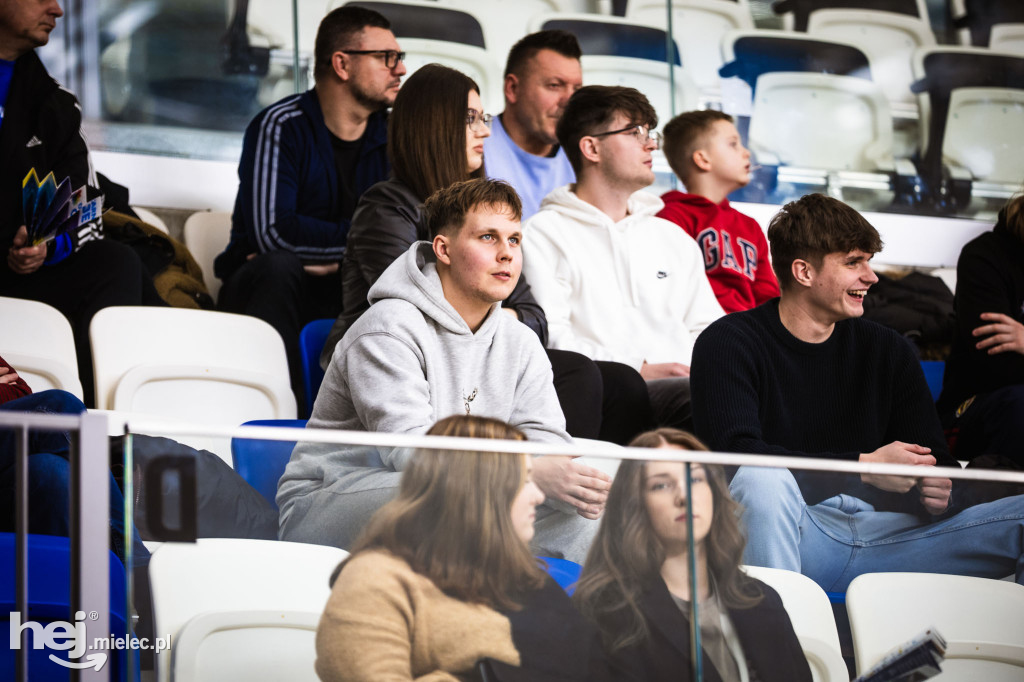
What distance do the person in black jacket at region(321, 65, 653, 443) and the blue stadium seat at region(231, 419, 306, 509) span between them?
106 centimetres

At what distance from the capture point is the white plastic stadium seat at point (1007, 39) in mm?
4621

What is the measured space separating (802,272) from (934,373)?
1087 millimetres

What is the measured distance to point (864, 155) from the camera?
439 centimetres

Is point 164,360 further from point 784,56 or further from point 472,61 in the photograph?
point 784,56

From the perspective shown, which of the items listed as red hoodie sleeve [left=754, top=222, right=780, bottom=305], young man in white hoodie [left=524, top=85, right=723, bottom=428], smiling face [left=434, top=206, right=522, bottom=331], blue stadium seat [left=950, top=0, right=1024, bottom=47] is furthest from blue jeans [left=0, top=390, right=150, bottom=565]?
blue stadium seat [left=950, top=0, right=1024, bottom=47]

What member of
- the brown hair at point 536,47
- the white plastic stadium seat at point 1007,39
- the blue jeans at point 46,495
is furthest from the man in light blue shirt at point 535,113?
the white plastic stadium seat at point 1007,39

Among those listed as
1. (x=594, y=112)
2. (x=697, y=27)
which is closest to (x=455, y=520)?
(x=594, y=112)

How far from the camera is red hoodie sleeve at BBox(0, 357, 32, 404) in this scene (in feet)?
6.73

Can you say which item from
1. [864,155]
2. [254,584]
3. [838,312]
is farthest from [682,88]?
[254,584]

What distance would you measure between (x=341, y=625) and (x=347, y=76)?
2104 millimetres

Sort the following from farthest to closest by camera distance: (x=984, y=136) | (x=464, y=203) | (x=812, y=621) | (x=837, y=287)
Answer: (x=984, y=136)
(x=837, y=287)
(x=464, y=203)
(x=812, y=621)

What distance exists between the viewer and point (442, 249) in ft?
7.13

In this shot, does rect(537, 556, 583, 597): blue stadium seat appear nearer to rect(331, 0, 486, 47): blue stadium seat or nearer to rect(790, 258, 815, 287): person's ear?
rect(790, 258, 815, 287): person's ear

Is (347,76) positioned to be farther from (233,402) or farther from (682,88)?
(682,88)
